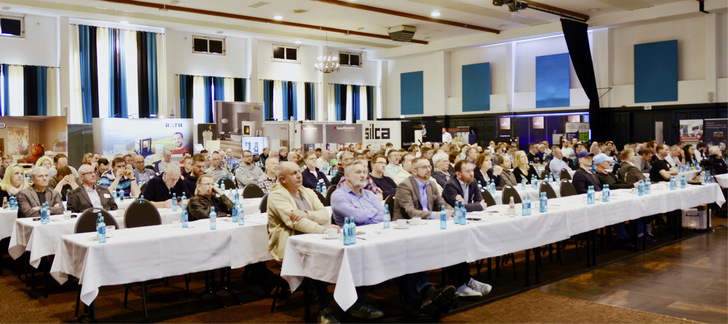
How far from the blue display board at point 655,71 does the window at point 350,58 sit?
10166 millimetres

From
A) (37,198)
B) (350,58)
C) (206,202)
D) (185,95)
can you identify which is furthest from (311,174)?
(350,58)

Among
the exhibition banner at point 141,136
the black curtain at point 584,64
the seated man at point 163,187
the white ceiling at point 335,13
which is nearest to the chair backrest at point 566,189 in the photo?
the seated man at point 163,187

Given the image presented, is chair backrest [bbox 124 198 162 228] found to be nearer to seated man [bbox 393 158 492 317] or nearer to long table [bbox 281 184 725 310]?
long table [bbox 281 184 725 310]

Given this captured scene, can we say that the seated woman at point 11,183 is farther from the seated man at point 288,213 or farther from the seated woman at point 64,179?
the seated man at point 288,213

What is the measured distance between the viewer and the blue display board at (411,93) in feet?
78.2

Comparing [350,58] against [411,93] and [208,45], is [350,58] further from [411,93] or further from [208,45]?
[208,45]

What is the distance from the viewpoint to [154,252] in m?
4.69

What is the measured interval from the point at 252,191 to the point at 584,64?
13.3 metres

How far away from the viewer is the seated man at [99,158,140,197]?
7.90m

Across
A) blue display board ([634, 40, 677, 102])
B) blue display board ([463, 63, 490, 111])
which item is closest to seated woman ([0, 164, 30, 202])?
blue display board ([634, 40, 677, 102])

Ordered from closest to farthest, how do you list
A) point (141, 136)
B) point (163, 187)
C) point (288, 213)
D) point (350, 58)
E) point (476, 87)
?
point (288, 213) → point (163, 187) → point (141, 136) → point (476, 87) → point (350, 58)

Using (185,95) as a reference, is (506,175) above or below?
below

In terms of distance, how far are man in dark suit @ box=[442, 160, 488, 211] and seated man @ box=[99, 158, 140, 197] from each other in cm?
420

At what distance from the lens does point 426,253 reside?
15.1 ft
